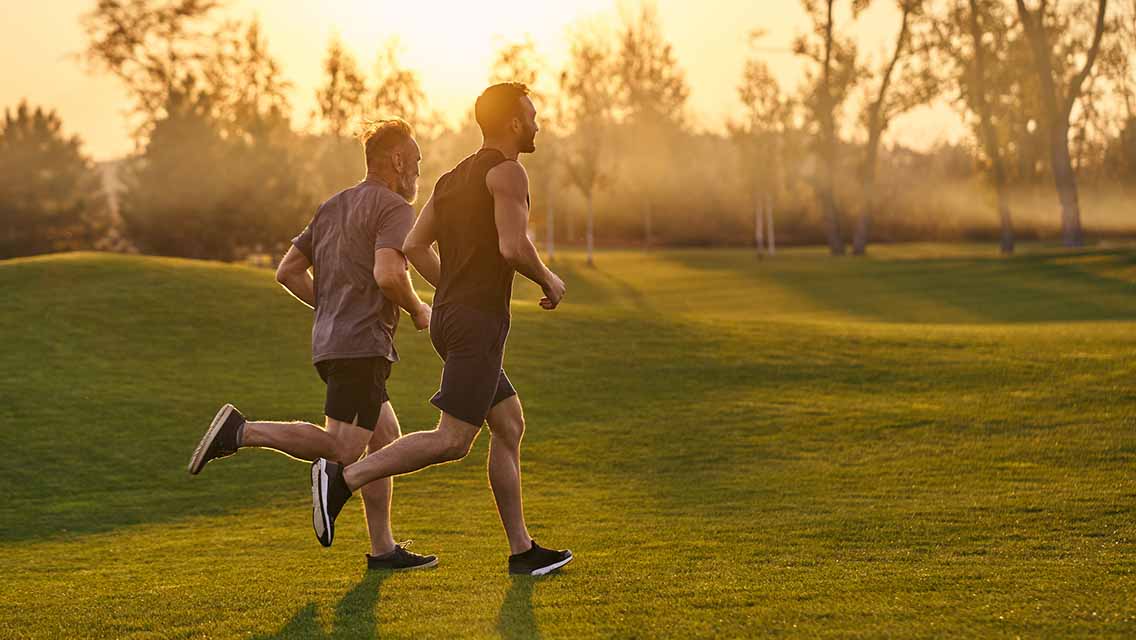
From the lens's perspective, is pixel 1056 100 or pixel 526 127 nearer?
pixel 526 127

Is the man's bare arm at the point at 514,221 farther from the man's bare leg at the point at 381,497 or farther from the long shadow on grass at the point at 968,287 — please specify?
the long shadow on grass at the point at 968,287

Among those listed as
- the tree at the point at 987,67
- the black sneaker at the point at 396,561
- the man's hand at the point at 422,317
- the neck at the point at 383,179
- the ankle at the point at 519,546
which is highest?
the tree at the point at 987,67

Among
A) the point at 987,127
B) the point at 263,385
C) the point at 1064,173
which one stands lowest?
the point at 263,385

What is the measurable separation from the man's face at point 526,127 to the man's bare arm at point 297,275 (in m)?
1.49

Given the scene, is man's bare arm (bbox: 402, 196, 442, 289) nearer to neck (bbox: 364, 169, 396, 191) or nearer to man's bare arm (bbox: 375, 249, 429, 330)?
man's bare arm (bbox: 375, 249, 429, 330)

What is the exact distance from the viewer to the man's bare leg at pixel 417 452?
6.63 metres

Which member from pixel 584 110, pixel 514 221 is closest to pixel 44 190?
pixel 584 110

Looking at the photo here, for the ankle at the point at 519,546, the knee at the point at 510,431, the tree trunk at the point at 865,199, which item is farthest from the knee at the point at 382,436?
the tree trunk at the point at 865,199

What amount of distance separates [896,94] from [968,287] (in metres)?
26.0

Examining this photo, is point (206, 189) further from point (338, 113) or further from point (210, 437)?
point (210, 437)

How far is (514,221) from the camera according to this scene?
6.43 metres

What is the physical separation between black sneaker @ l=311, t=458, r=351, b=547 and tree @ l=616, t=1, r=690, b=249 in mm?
69964

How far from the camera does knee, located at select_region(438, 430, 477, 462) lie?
21.7 ft

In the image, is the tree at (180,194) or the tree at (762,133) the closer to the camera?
the tree at (180,194)
